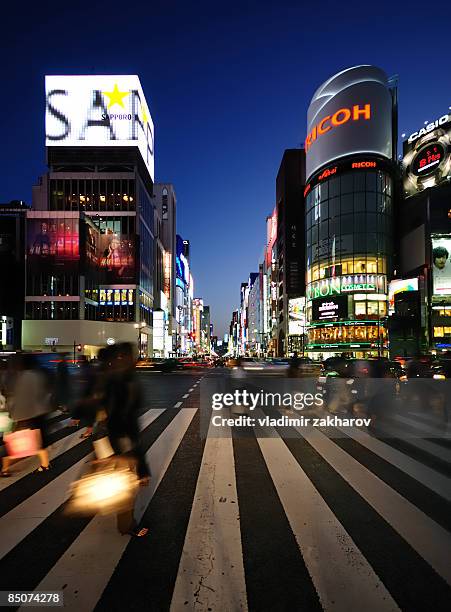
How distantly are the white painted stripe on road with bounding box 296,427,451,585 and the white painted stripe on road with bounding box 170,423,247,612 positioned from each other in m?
1.87

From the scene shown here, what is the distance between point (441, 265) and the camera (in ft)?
191

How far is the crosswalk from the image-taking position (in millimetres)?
3438

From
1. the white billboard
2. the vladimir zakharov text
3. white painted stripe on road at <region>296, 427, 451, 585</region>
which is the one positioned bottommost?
white painted stripe on road at <region>296, 427, 451, 585</region>

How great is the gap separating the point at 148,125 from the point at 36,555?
10675 centimetres

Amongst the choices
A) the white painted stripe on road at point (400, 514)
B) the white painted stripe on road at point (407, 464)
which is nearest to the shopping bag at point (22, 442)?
the white painted stripe on road at point (400, 514)

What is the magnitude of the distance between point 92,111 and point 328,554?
324ft

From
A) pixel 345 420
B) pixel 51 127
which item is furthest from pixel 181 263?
pixel 345 420

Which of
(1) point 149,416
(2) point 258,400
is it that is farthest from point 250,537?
(1) point 149,416

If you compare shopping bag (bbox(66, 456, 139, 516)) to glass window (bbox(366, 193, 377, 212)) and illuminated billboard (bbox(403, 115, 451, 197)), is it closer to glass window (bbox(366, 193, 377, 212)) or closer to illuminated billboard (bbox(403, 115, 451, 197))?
glass window (bbox(366, 193, 377, 212))

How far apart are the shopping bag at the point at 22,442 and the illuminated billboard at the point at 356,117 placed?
2944 inches

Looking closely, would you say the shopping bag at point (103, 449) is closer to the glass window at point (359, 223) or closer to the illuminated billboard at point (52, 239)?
the illuminated billboard at point (52, 239)

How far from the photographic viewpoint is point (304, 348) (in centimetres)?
7588

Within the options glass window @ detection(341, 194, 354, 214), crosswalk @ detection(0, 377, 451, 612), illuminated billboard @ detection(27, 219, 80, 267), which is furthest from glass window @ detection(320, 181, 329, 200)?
crosswalk @ detection(0, 377, 451, 612)

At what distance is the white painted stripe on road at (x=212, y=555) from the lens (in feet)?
11.1
